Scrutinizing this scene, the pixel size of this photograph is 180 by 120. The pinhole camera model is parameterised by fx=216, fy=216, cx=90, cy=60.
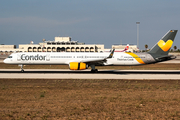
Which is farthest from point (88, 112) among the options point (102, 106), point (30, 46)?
point (30, 46)

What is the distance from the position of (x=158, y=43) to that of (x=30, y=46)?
15768 cm

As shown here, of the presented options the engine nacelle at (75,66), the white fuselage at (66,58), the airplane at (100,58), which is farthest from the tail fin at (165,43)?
the engine nacelle at (75,66)

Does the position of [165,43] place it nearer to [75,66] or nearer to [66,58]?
[75,66]

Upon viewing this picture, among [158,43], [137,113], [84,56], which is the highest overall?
[158,43]

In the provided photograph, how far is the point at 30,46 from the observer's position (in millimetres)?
186875

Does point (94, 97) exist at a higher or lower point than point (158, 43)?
lower

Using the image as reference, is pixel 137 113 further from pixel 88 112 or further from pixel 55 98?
pixel 55 98

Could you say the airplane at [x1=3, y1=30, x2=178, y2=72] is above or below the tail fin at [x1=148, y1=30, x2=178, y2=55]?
below

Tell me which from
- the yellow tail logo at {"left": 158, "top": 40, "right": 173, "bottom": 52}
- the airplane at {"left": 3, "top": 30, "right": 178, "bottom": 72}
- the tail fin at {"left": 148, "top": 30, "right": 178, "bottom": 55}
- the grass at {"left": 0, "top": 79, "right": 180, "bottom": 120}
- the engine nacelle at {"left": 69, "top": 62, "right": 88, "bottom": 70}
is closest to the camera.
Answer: the grass at {"left": 0, "top": 79, "right": 180, "bottom": 120}

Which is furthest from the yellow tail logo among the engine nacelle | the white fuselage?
A: the engine nacelle

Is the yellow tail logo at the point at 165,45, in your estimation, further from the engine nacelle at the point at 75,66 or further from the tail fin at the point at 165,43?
the engine nacelle at the point at 75,66

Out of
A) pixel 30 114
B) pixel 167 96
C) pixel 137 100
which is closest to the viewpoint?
pixel 30 114

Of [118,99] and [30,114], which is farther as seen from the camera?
[118,99]

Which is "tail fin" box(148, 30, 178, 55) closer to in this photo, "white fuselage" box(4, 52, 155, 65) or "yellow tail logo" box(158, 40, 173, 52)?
"yellow tail logo" box(158, 40, 173, 52)
